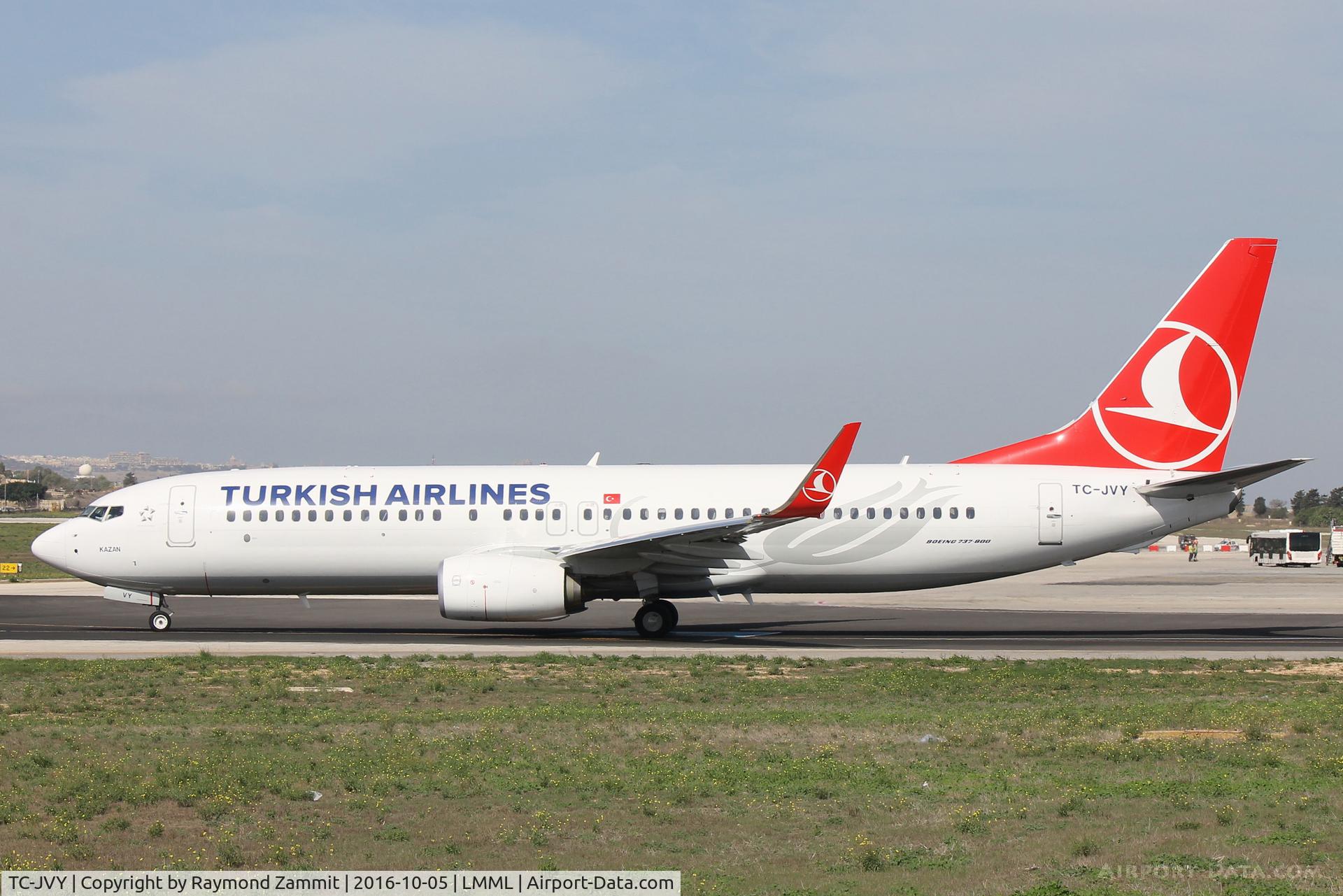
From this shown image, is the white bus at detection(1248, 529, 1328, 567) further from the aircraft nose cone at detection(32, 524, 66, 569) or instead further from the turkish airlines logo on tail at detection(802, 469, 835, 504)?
the aircraft nose cone at detection(32, 524, 66, 569)

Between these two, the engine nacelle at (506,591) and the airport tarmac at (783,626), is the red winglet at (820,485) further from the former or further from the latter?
the engine nacelle at (506,591)

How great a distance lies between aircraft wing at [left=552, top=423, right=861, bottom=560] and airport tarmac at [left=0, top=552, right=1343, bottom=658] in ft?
6.56

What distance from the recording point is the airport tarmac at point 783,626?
85.0ft

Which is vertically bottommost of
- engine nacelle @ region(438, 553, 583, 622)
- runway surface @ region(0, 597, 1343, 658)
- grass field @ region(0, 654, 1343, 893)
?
grass field @ region(0, 654, 1343, 893)

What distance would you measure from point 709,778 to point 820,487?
545 inches

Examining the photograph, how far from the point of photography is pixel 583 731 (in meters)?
15.4

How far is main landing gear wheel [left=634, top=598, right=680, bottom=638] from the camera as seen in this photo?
28625mm

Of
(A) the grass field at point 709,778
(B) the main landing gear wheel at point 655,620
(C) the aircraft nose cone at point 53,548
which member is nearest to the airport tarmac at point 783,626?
(B) the main landing gear wheel at point 655,620

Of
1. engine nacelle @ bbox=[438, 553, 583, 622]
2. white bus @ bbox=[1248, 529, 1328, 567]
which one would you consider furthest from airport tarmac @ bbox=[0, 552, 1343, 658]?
white bus @ bbox=[1248, 529, 1328, 567]

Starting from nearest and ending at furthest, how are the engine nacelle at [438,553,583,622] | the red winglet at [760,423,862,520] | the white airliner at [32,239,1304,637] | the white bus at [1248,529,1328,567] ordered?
the red winglet at [760,423,862,520], the engine nacelle at [438,553,583,622], the white airliner at [32,239,1304,637], the white bus at [1248,529,1328,567]

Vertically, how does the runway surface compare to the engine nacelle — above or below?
below

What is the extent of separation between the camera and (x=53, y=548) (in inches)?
1188

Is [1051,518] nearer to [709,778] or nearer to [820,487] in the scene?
[820,487]

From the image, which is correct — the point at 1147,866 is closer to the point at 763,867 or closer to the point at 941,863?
the point at 941,863
